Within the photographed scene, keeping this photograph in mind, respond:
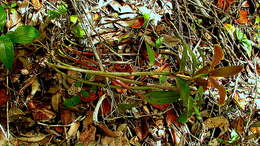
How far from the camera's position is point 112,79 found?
4.08ft

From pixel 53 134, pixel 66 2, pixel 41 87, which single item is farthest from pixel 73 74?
pixel 66 2

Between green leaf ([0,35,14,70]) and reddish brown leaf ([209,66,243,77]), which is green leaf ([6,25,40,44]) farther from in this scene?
reddish brown leaf ([209,66,243,77])

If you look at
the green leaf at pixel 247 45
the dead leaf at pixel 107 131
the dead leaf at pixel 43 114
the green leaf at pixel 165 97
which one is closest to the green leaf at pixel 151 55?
the green leaf at pixel 165 97

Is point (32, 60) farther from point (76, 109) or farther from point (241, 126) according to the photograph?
point (241, 126)

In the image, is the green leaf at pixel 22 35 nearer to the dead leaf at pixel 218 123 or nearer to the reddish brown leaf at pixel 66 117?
the reddish brown leaf at pixel 66 117

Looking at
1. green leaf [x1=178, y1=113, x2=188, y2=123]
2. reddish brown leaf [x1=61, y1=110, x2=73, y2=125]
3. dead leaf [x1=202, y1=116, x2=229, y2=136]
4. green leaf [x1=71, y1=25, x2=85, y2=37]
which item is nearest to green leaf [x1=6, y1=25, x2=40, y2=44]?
green leaf [x1=71, y1=25, x2=85, y2=37]

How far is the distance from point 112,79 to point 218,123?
61 cm

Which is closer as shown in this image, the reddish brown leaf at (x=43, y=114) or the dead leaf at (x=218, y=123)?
the reddish brown leaf at (x=43, y=114)

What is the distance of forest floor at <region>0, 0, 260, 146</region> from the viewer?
124 centimetres

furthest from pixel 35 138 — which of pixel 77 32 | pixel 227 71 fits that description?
pixel 227 71

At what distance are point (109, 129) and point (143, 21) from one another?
59 cm

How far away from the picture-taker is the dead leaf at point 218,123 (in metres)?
1.46

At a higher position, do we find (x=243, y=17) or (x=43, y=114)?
(x=243, y=17)

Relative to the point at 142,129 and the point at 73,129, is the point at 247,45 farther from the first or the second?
the point at 73,129
